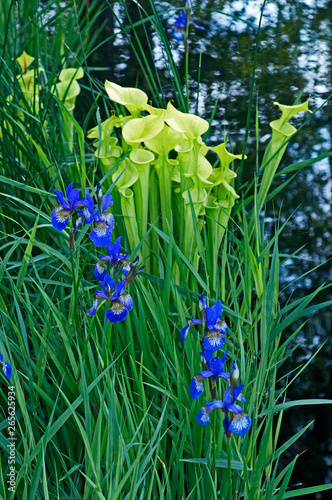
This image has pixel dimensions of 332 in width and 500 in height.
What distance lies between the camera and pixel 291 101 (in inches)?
73.9

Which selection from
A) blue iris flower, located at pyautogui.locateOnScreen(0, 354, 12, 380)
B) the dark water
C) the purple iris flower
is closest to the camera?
the purple iris flower

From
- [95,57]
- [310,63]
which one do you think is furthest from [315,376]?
[95,57]

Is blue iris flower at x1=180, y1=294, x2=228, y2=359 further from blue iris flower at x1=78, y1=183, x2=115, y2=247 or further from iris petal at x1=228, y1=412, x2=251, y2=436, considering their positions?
blue iris flower at x1=78, y1=183, x2=115, y2=247

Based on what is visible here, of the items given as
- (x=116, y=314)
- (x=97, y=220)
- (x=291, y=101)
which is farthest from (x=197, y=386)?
(x=291, y=101)

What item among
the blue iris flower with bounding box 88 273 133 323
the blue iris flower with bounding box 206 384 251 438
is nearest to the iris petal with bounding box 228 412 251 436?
the blue iris flower with bounding box 206 384 251 438

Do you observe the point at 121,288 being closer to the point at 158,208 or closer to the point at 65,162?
the point at 158,208

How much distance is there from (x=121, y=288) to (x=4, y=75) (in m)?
0.83

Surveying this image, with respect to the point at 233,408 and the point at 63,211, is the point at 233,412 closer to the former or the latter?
the point at 233,408

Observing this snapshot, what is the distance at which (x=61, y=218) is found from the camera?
0.77 meters

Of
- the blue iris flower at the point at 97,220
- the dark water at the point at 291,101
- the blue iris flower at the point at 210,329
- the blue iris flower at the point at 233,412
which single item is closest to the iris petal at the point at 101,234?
the blue iris flower at the point at 97,220

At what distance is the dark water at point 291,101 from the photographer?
1076 mm

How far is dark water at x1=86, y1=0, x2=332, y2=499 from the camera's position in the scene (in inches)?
42.4

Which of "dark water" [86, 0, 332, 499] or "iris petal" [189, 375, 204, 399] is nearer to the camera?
"iris petal" [189, 375, 204, 399]

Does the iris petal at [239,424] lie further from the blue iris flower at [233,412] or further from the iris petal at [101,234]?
the iris petal at [101,234]
